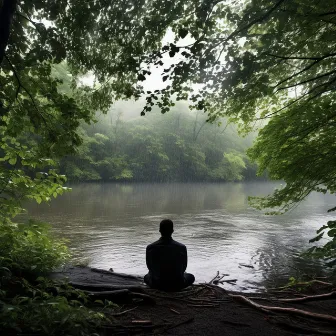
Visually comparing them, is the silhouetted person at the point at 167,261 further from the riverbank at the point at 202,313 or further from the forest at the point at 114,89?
the forest at the point at 114,89

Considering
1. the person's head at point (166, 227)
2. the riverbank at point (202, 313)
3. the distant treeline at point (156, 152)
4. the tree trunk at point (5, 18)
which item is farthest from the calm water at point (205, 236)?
the distant treeline at point (156, 152)

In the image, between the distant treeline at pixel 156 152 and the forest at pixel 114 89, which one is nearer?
the forest at pixel 114 89

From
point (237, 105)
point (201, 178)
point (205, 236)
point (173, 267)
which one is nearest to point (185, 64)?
point (237, 105)

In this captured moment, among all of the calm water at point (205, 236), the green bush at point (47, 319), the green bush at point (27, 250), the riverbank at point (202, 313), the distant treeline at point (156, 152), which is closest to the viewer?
the green bush at point (47, 319)

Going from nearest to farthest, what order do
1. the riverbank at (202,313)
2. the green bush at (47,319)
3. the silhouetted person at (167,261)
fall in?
1. the green bush at (47,319)
2. the riverbank at (202,313)
3. the silhouetted person at (167,261)

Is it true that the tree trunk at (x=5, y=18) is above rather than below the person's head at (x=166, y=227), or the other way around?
above

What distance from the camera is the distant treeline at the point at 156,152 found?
212 ft

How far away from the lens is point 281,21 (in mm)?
4648

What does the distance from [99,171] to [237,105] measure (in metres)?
59.8

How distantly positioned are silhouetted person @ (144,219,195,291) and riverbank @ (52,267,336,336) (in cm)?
18

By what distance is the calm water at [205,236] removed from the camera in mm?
11164

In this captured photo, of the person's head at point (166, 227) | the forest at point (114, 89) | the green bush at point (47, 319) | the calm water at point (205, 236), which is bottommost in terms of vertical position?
the calm water at point (205, 236)

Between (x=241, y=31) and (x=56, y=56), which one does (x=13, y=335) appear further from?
(x=241, y=31)

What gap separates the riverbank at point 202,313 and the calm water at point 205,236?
3774 millimetres
